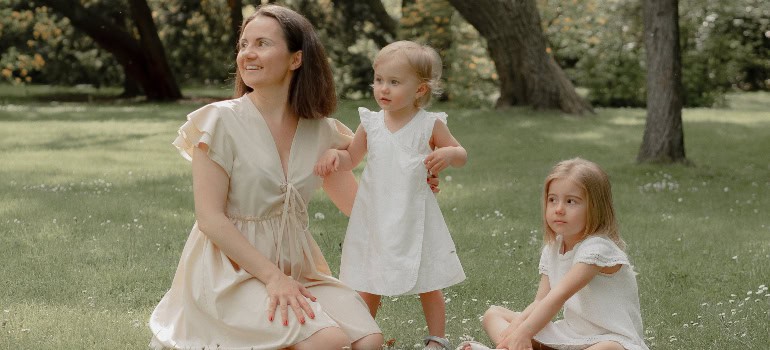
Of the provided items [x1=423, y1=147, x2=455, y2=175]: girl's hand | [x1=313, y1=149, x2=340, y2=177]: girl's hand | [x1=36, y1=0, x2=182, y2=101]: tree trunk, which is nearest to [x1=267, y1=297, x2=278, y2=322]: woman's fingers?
[x1=313, y1=149, x2=340, y2=177]: girl's hand

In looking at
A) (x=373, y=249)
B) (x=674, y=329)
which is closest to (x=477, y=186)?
(x=674, y=329)

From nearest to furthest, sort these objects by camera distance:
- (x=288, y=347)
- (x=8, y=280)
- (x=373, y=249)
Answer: (x=288, y=347)
(x=373, y=249)
(x=8, y=280)

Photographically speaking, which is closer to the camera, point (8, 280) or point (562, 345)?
point (562, 345)

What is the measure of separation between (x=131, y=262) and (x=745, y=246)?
3869mm

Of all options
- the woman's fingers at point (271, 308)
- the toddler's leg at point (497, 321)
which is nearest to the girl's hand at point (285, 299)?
the woman's fingers at point (271, 308)

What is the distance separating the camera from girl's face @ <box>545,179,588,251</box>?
3982 mm

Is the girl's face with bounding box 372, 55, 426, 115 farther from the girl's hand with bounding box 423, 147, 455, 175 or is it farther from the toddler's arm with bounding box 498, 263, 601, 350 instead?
the toddler's arm with bounding box 498, 263, 601, 350

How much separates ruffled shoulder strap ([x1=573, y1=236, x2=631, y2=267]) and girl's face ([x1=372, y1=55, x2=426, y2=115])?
0.93m

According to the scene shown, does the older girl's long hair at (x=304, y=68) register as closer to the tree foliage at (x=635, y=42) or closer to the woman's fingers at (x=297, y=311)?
the woman's fingers at (x=297, y=311)

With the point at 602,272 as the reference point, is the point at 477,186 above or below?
below

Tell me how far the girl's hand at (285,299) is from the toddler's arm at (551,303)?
2.53 ft

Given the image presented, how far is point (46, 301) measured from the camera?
530 centimetres

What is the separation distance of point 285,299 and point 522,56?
13804mm

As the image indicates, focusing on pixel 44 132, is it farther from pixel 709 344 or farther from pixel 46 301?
pixel 709 344
